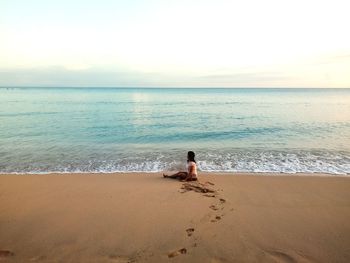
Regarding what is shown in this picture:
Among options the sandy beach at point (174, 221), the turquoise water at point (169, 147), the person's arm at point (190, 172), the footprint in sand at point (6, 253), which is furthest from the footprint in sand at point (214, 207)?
the turquoise water at point (169, 147)

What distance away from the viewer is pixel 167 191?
8555mm

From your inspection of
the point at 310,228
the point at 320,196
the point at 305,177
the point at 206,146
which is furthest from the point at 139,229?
the point at 206,146

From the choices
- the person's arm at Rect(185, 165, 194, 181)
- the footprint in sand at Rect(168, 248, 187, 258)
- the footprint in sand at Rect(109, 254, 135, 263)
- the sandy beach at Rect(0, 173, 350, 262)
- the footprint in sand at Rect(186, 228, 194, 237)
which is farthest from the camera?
the person's arm at Rect(185, 165, 194, 181)

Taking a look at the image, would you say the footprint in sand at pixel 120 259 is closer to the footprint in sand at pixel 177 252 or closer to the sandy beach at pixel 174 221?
the sandy beach at pixel 174 221

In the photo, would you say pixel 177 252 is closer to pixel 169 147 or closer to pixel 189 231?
pixel 189 231

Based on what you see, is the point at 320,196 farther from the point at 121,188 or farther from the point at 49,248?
the point at 49,248

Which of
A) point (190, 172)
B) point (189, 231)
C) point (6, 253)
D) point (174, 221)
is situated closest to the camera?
point (6, 253)

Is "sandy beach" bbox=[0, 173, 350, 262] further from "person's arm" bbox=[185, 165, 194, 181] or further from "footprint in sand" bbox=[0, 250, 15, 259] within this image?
"person's arm" bbox=[185, 165, 194, 181]

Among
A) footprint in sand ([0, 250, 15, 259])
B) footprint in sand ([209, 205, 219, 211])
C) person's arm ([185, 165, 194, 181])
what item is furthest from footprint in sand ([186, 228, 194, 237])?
person's arm ([185, 165, 194, 181])

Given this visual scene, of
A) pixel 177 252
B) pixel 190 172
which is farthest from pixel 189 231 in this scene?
pixel 190 172

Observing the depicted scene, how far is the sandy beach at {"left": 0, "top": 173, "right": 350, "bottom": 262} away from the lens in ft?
16.9

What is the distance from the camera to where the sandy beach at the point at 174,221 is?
514 cm

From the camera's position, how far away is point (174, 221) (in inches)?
253

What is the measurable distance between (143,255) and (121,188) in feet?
13.0
